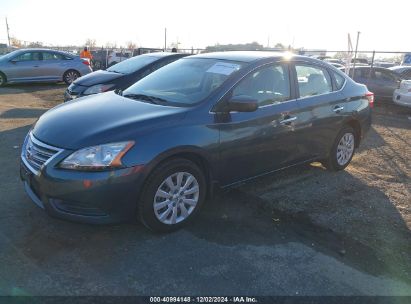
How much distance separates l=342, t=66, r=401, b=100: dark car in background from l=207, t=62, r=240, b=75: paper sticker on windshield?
10.5 metres

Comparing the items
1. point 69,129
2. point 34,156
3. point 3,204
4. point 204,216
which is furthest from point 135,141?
point 3,204

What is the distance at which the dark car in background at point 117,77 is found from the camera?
8344mm

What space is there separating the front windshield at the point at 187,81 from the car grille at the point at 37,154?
128 centimetres

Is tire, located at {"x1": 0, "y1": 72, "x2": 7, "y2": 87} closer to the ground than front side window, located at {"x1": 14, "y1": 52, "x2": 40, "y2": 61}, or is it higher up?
closer to the ground

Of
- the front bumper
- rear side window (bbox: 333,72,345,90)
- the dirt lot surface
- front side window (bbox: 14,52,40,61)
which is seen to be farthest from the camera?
front side window (bbox: 14,52,40,61)

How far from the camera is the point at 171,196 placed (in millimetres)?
3805

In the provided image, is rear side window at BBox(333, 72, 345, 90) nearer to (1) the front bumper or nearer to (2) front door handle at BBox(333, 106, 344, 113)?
(2) front door handle at BBox(333, 106, 344, 113)

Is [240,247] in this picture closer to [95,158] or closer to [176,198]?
[176,198]

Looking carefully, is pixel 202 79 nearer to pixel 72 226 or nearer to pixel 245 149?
pixel 245 149

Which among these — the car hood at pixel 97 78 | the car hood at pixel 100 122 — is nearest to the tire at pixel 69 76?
the car hood at pixel 97 78

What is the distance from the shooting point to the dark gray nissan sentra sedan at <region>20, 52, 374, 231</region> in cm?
342

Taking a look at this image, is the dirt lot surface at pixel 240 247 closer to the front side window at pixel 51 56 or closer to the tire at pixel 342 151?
the tire at pixel 342 151

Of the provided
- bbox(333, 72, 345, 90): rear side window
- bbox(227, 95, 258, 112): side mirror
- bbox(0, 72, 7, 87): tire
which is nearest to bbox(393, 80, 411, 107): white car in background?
bbox(333, 72, 345, 90): rear side window

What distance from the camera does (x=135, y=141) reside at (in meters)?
3.49
